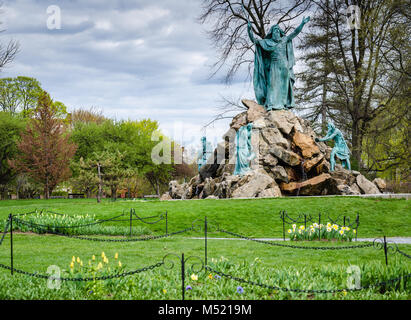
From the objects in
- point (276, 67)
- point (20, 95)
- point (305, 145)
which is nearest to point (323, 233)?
point (305, 145)

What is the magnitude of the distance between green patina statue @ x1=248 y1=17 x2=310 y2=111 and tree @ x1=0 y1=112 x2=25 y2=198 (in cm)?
2196

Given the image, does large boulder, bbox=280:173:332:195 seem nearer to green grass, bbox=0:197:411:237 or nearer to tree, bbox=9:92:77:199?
green grass, bbox=0:197:411:237


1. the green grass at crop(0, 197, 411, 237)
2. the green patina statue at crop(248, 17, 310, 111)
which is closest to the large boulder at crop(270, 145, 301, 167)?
the green patina statue at crop(248, 17, 310, 111)

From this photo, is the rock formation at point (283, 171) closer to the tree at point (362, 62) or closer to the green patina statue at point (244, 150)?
the green patina statue at point (244, 150)

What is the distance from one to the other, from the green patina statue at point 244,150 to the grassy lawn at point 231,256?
4.07 m

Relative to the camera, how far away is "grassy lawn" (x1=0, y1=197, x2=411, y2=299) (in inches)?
211

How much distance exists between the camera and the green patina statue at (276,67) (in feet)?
74.5

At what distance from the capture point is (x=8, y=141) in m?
34.7

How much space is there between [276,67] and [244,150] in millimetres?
5940

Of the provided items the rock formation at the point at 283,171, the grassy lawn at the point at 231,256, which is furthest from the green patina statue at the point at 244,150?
the grassy lawn at the point at 231,256

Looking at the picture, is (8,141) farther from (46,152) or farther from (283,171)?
(283,171)

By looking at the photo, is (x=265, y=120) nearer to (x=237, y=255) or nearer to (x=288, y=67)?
(x=288, y=67)
